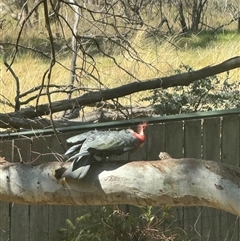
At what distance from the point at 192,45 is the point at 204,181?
1078cm

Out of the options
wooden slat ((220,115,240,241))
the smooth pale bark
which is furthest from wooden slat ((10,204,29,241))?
the smooth pale bark

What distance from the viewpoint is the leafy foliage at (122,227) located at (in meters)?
4.73

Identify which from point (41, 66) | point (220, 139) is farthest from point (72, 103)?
point (41, 66)

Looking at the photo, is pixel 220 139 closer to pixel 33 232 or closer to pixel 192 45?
pixel 33 232

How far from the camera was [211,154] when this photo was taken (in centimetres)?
493

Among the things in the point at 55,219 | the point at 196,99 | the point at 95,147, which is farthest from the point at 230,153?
the point at 95,147

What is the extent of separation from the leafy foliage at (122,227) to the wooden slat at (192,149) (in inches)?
3.7

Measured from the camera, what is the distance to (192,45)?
1301 centimetres

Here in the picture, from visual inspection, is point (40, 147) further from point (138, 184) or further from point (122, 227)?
point (138, 184)

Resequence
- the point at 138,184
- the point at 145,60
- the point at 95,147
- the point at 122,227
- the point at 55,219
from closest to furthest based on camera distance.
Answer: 1. the point at 138,184
2. the point at 95,147
3. the point at 122,227
4. the point at 55,219
5. the point at 145,60

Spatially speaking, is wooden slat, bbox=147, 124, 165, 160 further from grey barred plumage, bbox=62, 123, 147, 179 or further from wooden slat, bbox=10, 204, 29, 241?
grey barred plumage, bbox=62, 123, 147, 179

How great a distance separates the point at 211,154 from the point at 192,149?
0.48 ft

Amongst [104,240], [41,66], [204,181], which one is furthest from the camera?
[41,66]

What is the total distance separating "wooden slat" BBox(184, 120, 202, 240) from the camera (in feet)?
16.0
